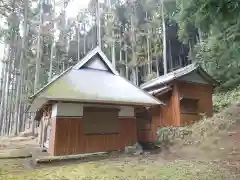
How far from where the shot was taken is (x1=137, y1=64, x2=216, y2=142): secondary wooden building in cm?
1402

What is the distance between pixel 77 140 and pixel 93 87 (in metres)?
Answer: 2.54

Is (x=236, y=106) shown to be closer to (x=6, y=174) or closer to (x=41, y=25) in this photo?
(x=6, y=174)

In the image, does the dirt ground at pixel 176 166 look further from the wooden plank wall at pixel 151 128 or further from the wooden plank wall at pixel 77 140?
the wooden plank wall at pixel 151 128

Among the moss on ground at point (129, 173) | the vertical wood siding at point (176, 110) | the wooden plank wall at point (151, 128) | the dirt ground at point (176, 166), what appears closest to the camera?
the moss on ground at point (129, 173)

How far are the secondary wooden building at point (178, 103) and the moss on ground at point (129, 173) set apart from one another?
255 inches

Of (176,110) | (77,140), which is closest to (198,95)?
(176,110)

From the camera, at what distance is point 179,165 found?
24.7 feet

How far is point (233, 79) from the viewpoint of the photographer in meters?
18.7

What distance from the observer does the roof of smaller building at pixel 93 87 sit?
9264mm

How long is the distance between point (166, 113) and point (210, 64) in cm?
733

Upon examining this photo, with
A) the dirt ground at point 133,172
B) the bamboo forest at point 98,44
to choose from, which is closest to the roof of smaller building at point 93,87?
the dirt ground at point 133,172

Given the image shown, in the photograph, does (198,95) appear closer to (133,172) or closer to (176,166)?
(176,166)

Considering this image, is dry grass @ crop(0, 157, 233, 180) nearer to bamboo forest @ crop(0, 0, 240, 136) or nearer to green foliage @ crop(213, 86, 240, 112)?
green foliage @ crop(213, 86, 240, 112)

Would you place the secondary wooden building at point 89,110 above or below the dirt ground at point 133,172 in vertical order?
above
